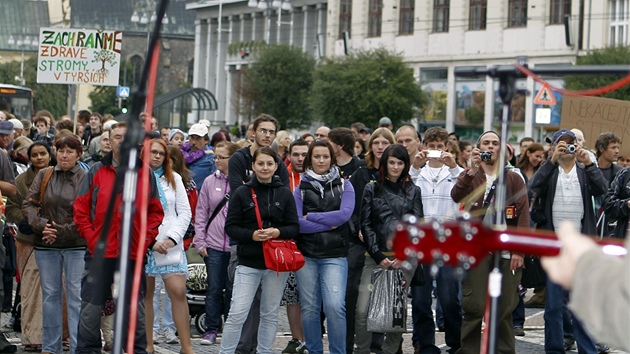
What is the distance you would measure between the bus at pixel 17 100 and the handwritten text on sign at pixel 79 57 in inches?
693

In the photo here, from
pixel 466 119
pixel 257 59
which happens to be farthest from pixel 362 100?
pixel 257 59

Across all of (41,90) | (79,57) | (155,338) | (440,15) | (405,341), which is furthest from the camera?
(41,90)

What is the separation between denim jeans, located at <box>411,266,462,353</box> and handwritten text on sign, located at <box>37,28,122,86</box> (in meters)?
9.27

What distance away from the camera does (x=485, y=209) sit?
9.37 metres

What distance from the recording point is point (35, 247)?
31.3 ft

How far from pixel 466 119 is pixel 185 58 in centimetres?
6368

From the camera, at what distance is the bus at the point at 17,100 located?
35.4 meters

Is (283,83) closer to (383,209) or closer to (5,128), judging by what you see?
(5,128)

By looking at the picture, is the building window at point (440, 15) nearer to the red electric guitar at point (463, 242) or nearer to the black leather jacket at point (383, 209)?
the black leather jacket at point (383, 209)

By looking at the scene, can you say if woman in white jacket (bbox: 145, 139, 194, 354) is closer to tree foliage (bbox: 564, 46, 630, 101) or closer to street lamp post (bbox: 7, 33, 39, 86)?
tree foliage (bbox: 564, 46, 630, 101)

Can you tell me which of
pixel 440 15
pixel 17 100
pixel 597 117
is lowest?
pixel 597 117

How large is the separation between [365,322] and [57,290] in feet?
8.38

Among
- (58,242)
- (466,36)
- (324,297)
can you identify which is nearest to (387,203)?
(324,297)

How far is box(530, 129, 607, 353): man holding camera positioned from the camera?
9.90 m
